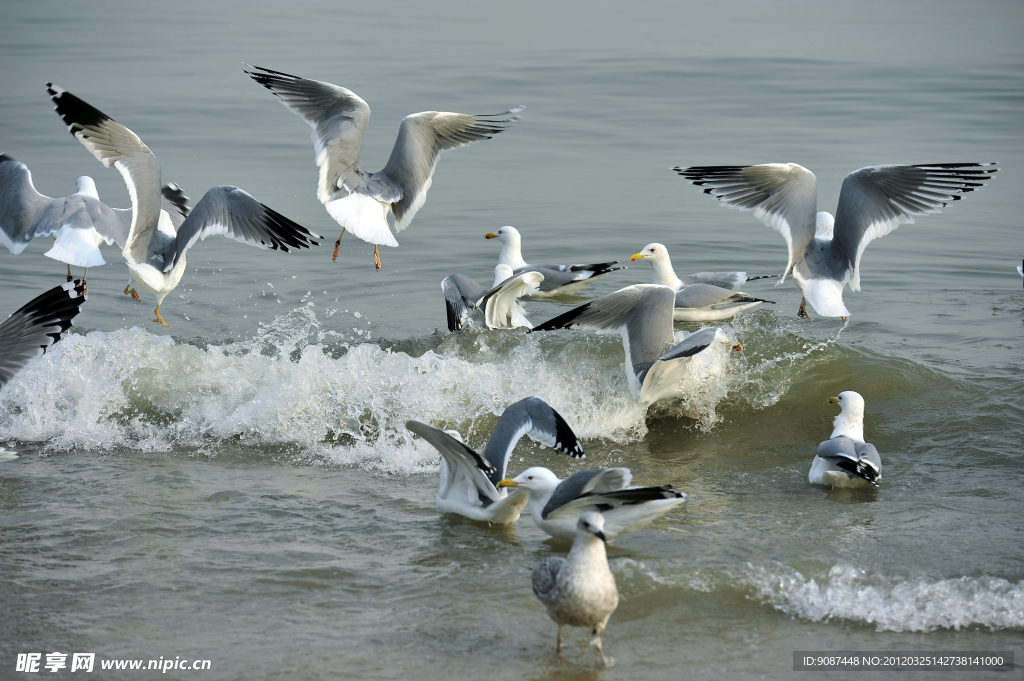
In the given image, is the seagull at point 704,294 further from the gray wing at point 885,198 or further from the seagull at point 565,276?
the gray wing at point 885,198

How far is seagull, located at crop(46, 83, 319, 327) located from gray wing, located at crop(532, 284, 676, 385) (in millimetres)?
2000

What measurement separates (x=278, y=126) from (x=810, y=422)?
1297 centimetres

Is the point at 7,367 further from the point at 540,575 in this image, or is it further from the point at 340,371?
the point at 540,575

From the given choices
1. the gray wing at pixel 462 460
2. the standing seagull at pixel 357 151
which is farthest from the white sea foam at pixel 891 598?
the standing seagull at pixel 357 151

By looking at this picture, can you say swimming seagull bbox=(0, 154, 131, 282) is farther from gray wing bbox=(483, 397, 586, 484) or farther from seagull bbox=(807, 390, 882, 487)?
seagull bbox=(807, 390, 882, 487)

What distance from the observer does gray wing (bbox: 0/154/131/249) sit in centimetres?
716

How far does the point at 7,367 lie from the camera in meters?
5.47

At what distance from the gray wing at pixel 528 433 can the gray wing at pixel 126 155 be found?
348 cm

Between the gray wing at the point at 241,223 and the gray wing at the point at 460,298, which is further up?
the gray wing at the point at 241,223

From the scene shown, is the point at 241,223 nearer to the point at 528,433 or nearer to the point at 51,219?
the point at 51,219

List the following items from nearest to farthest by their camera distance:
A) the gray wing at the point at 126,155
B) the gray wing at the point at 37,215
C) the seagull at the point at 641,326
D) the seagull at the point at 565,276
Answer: the seagull at the point at 641,326, the gray wing at the point at 126,155, the gray wing at the point at 37,215, the seagull at the point at 565,276

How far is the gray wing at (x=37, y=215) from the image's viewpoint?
7156mm

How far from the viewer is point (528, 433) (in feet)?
16.5

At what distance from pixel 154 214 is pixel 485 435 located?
9.56ft
